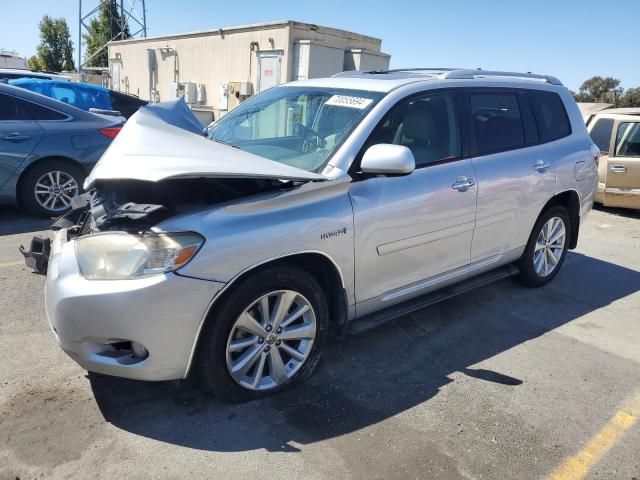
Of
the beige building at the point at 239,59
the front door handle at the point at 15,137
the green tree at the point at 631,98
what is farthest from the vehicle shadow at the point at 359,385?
the green tree at the point at 631,98

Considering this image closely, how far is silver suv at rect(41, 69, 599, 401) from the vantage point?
2531 mm

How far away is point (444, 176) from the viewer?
11.9ft

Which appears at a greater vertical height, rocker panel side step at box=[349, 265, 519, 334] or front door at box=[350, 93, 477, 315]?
front door at box=[350, 93, 477, 315]

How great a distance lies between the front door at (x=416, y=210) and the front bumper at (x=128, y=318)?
1.06 metres

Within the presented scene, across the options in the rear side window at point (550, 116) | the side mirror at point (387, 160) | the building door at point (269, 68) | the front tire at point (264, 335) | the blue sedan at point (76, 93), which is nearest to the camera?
the front tire at point (264, 335)

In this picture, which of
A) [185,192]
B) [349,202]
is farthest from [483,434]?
[185,192]

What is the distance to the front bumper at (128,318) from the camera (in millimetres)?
2441

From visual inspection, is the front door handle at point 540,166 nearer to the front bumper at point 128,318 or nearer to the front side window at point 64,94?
the front bumper at point 128,318

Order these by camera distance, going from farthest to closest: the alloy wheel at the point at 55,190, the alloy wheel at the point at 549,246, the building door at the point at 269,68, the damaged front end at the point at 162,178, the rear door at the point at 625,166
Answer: the building door at the point at 269,68, the rear door at the point at 625,166, the alloy wheel at the point at 55,190, the alloy wheel at the point at 549,246, the damaged front end at the point at 162,178

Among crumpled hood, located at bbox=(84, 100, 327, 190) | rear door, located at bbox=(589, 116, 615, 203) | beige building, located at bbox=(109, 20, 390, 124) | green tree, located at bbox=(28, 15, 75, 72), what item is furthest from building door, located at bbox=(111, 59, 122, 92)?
green tree, located at bbox=(28, 15, 75, 72)

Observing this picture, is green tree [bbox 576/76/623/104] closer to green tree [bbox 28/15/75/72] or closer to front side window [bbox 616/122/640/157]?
front side window [bbox 616/122/640/157]

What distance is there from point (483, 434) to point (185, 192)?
2066 millimetres

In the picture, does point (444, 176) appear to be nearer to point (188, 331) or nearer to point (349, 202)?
point (349, 202)

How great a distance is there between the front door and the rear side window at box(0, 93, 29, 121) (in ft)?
15.3
